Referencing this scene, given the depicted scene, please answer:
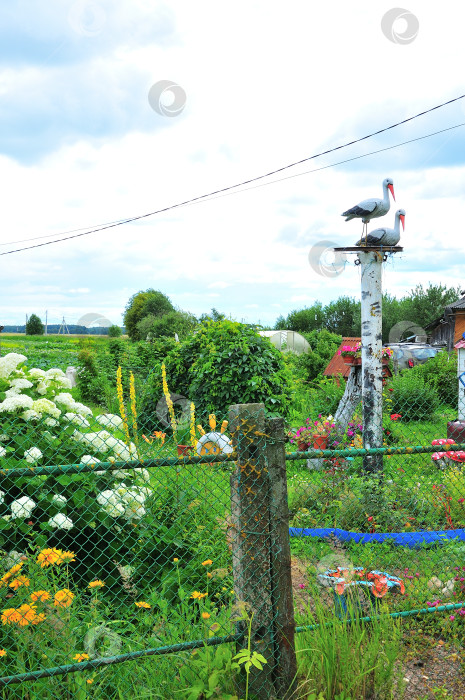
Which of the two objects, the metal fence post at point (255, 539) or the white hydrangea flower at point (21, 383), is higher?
the white hydrangea flower at point (21, 383)

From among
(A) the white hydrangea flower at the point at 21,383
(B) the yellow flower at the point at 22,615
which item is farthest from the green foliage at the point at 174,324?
(B) the yellow flower at the point at 22,615

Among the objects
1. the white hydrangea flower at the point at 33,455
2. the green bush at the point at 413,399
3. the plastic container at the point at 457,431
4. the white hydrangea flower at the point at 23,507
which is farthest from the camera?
the green bush at the point at 413,399

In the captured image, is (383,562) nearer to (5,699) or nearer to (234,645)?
(234,645)

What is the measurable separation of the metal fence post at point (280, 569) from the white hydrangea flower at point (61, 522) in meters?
1.21

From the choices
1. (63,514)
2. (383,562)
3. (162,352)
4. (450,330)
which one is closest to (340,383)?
(162,352)

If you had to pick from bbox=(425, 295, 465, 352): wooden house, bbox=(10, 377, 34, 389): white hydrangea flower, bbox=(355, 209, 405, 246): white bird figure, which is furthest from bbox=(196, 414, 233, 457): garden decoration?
bbox=(425, 295, 465, 352): wooden house

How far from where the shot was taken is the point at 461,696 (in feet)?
8.00

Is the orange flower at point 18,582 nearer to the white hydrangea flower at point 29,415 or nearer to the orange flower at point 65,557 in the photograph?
the orange flower at point 65,557

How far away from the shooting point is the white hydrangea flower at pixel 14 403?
326cm

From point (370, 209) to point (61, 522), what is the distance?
15.3ft

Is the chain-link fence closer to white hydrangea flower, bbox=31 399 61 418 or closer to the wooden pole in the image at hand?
white hydrangea flower, bbox=31 399 61 418

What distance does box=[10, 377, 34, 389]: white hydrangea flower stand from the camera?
11.6ft

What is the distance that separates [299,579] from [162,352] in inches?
325

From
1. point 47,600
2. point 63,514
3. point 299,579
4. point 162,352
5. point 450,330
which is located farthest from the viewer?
point 450,330
